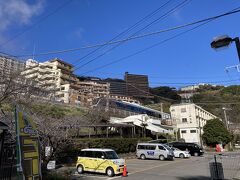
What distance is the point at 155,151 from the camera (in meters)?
28.6

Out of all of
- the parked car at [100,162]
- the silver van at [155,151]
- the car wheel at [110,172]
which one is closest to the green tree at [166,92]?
the silver van at [155,151]

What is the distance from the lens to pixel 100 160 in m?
17.8

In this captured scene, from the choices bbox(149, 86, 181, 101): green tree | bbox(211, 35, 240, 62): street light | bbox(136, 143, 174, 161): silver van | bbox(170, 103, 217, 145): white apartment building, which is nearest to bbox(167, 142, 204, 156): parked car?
bbox(136, 143, 174, 161): silver van

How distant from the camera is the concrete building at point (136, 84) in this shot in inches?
2448

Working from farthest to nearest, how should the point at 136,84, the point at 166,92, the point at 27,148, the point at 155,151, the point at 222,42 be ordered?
the point at 166,92, the point at 136,84, the point at 155,151, the point at 222,42, the point at 27,148

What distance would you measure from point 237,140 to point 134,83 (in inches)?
1237

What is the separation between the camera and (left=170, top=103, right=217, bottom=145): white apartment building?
57.1 m

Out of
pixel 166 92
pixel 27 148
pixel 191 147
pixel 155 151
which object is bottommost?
pixel 191 147

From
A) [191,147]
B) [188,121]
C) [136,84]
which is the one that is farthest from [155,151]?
[136,84]

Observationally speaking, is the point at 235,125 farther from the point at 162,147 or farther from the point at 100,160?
the point at 100,160

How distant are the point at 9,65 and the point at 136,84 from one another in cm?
4854

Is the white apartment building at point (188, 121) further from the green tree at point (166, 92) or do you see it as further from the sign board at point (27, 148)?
the sign board at point (27, 148)

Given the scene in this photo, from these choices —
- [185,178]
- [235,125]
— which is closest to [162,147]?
[185,178]

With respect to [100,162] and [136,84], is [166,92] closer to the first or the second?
[136,84]
